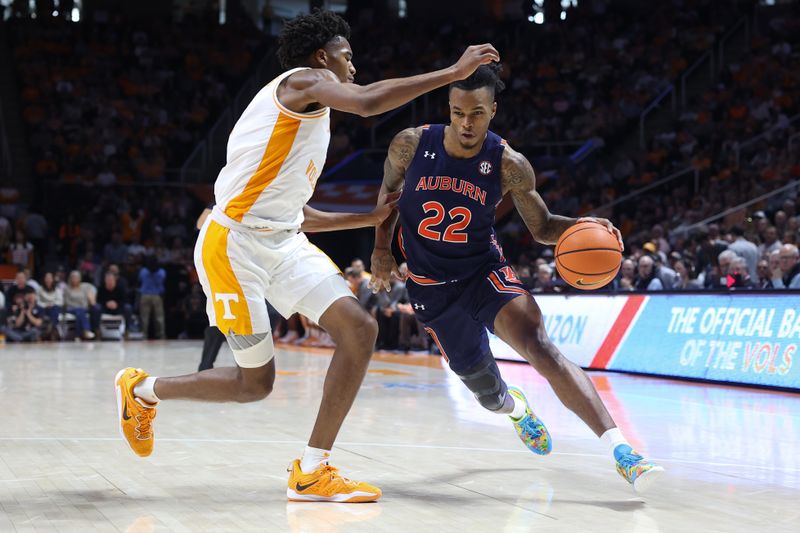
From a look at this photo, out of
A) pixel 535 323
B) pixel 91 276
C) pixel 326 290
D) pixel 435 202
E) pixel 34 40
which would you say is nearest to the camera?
pixel 326 290

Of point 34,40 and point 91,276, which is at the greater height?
point 34,40

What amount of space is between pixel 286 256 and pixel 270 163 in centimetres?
43

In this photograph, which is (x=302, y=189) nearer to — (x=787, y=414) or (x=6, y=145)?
(x=787, y=414)

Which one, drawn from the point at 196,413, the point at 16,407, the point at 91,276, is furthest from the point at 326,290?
the point at 91,276

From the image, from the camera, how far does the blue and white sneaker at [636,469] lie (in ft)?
13.7

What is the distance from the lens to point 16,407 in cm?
766

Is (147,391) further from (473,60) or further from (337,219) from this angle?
(473,60)

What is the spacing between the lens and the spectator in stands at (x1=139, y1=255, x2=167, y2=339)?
18562 millimetres

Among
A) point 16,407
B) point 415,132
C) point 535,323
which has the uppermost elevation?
point 415,132

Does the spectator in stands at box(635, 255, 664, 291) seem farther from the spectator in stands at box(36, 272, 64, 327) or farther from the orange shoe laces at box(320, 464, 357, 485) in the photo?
the spectator in stands at box(36, 272, 64, 327)

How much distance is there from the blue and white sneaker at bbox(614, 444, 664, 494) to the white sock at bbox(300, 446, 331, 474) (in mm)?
1307

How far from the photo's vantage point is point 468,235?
510 centimetres

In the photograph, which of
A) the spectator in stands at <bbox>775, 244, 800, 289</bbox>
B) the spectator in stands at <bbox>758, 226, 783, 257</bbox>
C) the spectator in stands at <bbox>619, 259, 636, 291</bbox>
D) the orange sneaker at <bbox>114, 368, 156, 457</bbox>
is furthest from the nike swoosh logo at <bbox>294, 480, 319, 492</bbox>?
the spectator in stands at <bbox>758, 226, 783, 257</bbox>

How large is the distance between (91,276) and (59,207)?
7.55 feet
